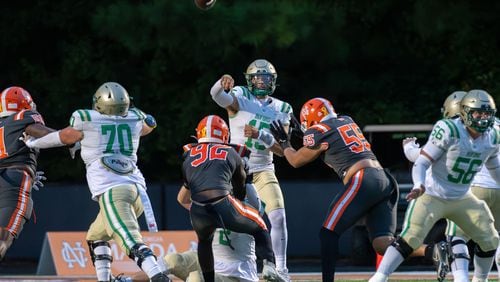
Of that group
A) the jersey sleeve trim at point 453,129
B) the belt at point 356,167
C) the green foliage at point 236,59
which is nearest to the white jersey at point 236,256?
the belt at point 356,167

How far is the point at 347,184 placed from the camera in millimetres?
11383

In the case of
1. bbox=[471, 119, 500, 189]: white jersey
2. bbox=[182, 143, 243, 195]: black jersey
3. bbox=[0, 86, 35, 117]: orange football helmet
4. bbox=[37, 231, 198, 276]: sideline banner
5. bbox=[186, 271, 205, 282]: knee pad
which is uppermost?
bbox=[0, 86, 35, 117]: orange football helmet

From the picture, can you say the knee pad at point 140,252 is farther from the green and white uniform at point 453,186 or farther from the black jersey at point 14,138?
the green and white uniform at point 453,186

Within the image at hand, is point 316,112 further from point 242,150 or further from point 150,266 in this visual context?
point 150,266

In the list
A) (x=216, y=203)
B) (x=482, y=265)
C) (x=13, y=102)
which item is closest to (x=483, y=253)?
(x=482, y=265)

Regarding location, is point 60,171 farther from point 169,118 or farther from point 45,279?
point 45,279

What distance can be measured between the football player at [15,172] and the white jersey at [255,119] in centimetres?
192

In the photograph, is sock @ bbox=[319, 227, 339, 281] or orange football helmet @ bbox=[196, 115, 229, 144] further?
orange football helmet @ bbox=[196, 115, 229, 144]

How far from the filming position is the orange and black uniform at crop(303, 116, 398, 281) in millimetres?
11250

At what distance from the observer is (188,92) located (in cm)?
2031

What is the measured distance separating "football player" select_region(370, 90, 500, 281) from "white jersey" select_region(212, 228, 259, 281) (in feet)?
3.23

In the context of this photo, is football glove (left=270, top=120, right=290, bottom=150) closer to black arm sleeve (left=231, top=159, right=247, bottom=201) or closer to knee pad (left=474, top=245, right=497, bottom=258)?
black arm sleeve (left=231, top=159, right=247, bottom=201)

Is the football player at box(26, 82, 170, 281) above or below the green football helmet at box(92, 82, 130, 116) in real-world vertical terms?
below

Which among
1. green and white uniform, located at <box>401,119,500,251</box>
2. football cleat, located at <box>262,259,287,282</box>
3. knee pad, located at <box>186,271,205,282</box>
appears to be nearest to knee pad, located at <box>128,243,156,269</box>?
knee pad, located at <box>186,271,205,282</box>
